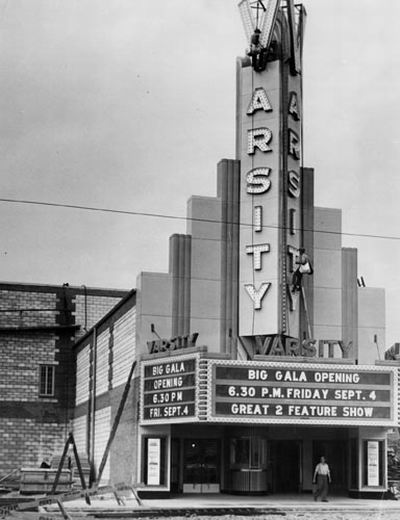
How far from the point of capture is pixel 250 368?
31.5m

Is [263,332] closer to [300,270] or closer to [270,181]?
[300,270]

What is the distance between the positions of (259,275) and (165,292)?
3.29m

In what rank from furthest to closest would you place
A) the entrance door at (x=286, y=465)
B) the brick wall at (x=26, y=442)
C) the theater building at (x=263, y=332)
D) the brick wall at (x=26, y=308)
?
the brick wall at (x=26, y=308) < the brick wall at (x=26, y=442) < the entrance door at (x=286, y=465) < the theater building at (x=263, y=332)

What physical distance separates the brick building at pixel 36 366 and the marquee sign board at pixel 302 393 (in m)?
18.8

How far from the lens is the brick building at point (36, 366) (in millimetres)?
47312

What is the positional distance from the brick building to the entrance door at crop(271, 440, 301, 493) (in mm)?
14734

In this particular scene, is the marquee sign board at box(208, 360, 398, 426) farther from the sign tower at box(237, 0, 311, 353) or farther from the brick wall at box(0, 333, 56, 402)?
the brick wall at box(0, 333, 56, 402)

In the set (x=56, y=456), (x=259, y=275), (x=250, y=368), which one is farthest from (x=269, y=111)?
(x=56, y=456)

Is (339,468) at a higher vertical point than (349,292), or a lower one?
lower

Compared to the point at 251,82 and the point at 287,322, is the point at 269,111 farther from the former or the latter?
the point at 287,322

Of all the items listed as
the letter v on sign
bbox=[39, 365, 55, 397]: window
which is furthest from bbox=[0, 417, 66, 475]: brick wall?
the letter v on sign

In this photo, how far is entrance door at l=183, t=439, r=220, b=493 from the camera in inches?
1388

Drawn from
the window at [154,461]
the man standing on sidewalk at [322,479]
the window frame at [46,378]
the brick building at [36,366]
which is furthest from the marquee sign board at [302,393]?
the window frame at [46,378]

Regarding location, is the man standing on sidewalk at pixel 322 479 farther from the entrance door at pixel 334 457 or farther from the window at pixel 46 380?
the window at pixel 46 380
